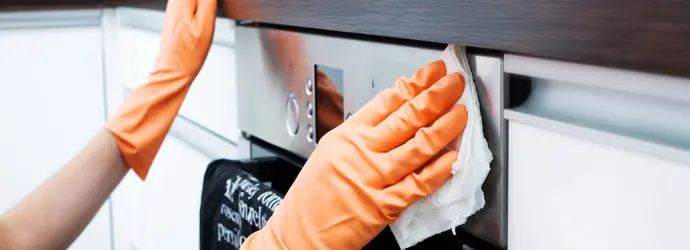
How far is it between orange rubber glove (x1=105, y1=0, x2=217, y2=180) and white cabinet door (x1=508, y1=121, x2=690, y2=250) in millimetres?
416

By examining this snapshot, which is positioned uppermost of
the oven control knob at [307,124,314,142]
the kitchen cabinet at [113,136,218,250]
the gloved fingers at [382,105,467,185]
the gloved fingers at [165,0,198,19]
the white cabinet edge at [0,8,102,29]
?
the gloved fingers at [165,0,198,19]

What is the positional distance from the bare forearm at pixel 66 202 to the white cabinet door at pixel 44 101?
67cm

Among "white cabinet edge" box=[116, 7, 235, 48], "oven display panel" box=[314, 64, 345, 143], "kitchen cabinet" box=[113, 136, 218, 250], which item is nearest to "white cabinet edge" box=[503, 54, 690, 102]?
"oven display panel" box=[314, 64, 345, 143]

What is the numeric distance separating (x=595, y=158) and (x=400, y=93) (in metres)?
0.16

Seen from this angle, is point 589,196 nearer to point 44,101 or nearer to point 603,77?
point 603,77

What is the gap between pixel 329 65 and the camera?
751 mm

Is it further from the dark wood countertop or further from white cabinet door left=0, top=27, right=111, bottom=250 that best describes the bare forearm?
white cabinet door left=0, top=27, right=111, bottom=250

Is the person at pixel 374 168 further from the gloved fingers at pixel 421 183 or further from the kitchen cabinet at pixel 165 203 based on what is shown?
the kitchen cabinet at pixel 165 203

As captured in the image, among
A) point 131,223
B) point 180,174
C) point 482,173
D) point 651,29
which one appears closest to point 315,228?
point 482,173

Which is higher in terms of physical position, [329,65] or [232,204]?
[329,65]

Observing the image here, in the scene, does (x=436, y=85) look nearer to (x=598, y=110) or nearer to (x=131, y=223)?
(x=598, y=110)

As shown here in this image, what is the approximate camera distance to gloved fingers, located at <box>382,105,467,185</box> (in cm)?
56

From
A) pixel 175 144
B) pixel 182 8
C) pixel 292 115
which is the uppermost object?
pixel 182 8

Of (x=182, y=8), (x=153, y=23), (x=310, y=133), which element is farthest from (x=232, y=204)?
(x=153, y=23)
